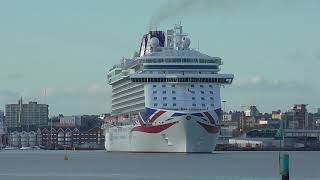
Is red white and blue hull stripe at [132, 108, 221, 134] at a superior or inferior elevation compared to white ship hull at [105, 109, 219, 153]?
superior

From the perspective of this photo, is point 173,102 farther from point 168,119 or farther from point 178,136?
point 178,136

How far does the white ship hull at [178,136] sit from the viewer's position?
111375mm

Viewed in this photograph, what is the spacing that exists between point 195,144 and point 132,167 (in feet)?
67.2

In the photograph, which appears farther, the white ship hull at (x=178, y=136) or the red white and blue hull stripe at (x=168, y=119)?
the white ship hull at (x=178, y=136)

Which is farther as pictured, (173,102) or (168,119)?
(173,102)

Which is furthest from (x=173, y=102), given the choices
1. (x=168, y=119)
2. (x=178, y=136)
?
(x=178, y=136)

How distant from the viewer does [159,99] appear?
371 ft

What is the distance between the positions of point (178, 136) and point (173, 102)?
4028 millimetres

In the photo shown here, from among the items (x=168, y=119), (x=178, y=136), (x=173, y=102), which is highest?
(x=173, y=102)

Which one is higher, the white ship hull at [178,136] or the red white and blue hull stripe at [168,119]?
the red white and blue hull stripe at [168,119]

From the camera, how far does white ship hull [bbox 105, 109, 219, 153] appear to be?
111m

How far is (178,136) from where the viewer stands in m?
113

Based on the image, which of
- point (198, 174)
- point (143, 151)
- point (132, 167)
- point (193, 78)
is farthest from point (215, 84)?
point (198, 174)

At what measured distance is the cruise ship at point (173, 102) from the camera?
111875mm
